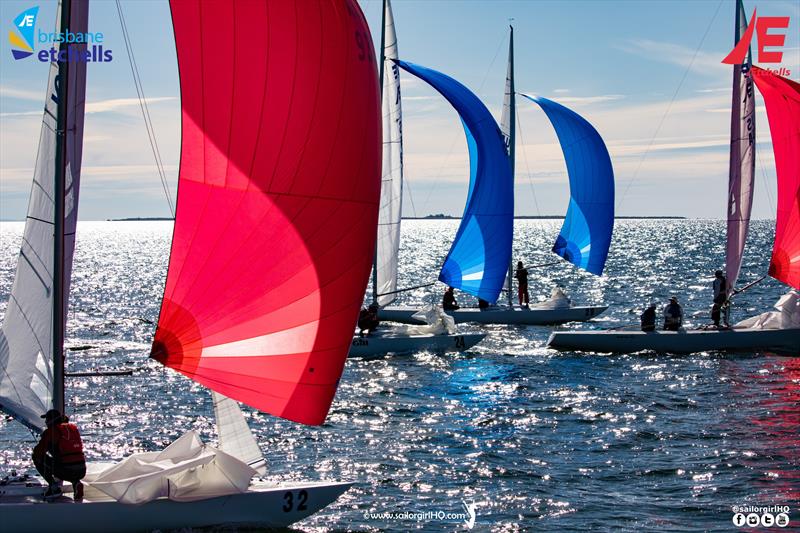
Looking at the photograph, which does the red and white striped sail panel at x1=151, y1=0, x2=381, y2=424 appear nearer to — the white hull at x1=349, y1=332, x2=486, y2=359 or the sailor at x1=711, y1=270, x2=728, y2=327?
the white hull at x1=349, y1=332, x2=486, y2=359

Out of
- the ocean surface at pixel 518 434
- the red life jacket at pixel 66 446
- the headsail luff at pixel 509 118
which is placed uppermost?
the headsail luff at pixel 509 118

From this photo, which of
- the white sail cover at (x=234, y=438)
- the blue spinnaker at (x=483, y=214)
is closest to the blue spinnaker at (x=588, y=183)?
the blue spinnaker at (x=483, y=214)

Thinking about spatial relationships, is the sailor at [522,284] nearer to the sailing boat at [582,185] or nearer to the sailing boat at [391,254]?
the sailing boat at [582,185]

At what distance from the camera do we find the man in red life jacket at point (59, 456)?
34.1 feet

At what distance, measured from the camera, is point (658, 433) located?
17.6m

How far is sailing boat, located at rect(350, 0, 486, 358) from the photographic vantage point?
25438 mm

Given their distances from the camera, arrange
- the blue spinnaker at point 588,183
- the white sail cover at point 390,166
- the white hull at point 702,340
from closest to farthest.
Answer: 1. the white hull at point 702,340
2. the white sail cover at point 390,166
3. the blue spinnaker at point 588,183

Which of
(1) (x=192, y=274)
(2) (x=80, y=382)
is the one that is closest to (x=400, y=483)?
(1) (x=192, y=274)

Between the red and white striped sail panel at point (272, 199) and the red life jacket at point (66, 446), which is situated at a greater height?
the red and white striped sail panel at point (272, 199)

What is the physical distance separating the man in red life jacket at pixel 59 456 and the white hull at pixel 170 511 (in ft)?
0.68

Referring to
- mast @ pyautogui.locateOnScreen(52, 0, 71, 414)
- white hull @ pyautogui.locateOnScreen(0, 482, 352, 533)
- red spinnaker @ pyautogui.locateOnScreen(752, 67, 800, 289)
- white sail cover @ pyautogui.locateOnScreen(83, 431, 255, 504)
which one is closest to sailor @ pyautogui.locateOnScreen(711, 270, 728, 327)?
red spinnaker @ pyautogui.locateOnScreen(752, 67, 800, 289)

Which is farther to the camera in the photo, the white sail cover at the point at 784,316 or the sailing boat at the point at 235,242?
the white sail cover at the point at 784,316

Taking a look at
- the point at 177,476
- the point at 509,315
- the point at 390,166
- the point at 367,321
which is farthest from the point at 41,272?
the point at 509,315

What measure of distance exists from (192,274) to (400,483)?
6.32 m
